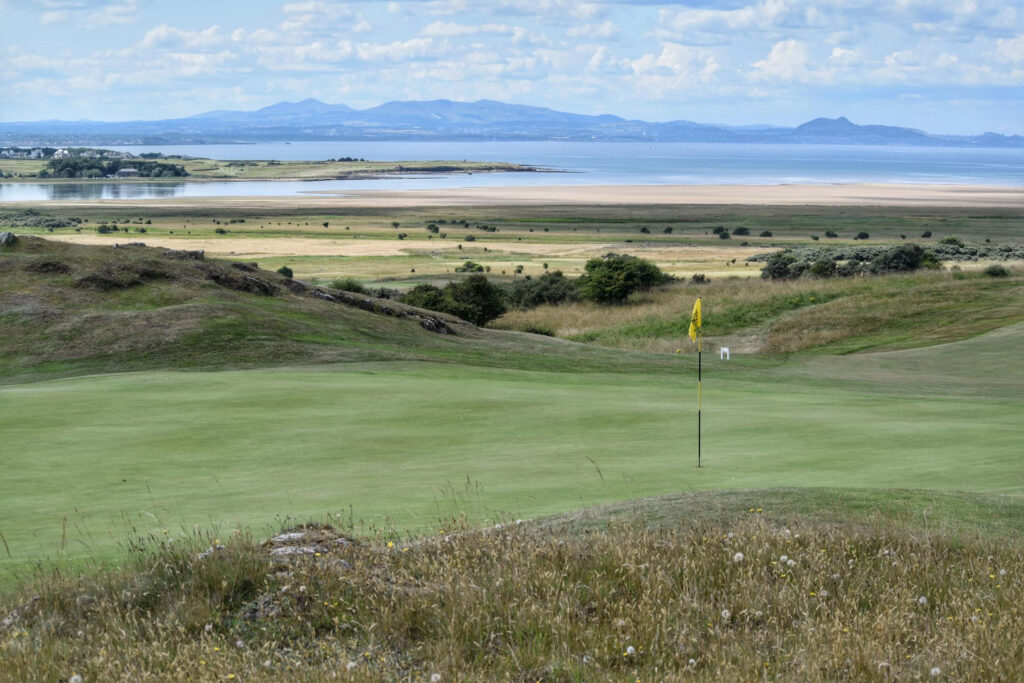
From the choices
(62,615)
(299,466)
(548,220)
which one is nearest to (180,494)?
(299,466)

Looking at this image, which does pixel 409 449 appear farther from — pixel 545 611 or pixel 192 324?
pixel 192 324

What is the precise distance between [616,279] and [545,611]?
2070 inches

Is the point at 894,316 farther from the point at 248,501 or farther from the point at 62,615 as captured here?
the point at 62,615

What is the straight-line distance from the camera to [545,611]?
6.77 metres

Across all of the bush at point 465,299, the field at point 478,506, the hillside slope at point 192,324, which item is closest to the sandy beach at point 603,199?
the bush at point 465,299

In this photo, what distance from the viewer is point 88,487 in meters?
11.2

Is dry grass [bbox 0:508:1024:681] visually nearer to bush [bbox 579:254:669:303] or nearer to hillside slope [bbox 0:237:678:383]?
hillside slope [bbox 0:237:678:383]

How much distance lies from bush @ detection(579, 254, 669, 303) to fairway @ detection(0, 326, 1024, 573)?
3630 centimetres

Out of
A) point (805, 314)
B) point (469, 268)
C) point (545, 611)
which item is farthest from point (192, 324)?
point (469, 268)

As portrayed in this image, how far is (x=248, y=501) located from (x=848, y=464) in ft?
23.2

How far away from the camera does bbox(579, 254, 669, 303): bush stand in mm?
58500

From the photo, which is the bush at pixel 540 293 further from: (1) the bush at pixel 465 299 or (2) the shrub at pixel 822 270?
(2) the shrub at pixel 822 270

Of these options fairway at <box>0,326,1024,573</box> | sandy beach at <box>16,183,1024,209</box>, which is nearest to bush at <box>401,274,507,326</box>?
fairway at <box>0,326,1024,573</box>

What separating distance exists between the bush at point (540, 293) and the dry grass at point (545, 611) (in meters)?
51.2
